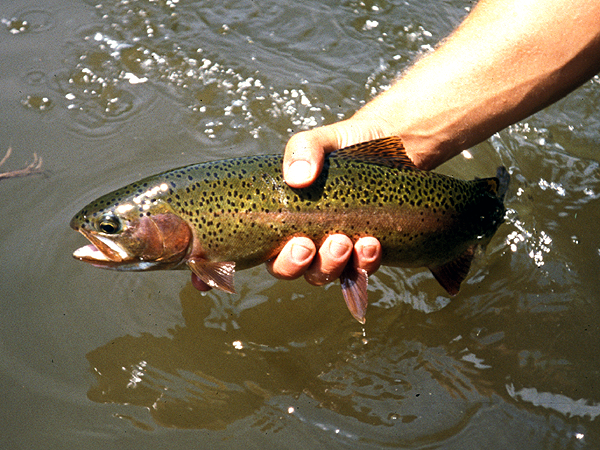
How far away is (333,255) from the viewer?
10.3 feet

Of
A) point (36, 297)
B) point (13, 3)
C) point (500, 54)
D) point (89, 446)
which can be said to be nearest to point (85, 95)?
point (13, 3)

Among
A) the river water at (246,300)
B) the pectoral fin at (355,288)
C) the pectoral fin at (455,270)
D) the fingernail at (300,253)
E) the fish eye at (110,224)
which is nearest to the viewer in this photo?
the fish eye at (110,224)

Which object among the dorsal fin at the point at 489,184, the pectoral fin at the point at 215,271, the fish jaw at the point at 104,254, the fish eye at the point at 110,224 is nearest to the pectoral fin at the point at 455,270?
the dorsal fin at the point at 489,184

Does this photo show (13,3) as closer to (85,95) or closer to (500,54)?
(85,95)

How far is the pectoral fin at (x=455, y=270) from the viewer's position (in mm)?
3539

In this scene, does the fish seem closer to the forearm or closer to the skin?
the skin

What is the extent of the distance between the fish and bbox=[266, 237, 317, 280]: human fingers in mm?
47

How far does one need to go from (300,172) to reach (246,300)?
141 centimetres

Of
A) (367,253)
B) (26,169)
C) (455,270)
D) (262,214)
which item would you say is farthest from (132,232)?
(26,169)

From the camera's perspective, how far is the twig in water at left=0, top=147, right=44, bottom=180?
4.42 m

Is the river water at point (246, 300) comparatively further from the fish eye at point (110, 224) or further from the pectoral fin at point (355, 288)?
the fish eye at point (110, 224)

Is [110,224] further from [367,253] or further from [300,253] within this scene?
[367,253]

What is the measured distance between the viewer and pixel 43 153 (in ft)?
15.2

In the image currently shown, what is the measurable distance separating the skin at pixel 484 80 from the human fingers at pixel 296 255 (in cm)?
22
